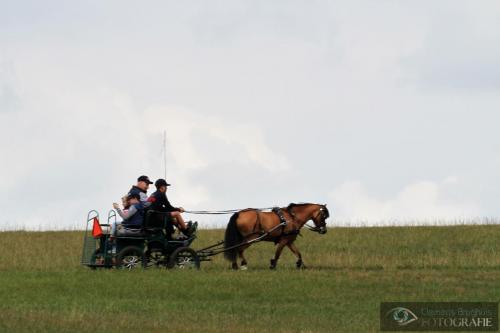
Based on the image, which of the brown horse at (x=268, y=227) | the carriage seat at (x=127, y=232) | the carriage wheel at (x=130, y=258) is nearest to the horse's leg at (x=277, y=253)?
the brown horse at (x=268, y=227)

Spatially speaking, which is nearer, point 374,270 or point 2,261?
point 374,270

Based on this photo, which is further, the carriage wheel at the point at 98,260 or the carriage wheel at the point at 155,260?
the carriage wheel at the point at 155,260

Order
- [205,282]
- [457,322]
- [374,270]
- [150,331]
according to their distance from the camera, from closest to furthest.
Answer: [150,331] < [457,322] < [205,282] < [374,270]

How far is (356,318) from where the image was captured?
2069 centimetres

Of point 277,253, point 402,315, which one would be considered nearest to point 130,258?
point 277,253

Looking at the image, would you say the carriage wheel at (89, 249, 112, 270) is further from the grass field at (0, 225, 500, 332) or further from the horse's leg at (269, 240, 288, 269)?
the horse's leg at (269, 240, 288, 269)

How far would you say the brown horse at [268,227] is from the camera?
29.5m

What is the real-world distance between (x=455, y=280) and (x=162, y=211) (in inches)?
250

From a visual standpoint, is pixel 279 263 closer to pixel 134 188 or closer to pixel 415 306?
pixel 134 188

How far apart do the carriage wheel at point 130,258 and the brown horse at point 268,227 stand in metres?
2.46

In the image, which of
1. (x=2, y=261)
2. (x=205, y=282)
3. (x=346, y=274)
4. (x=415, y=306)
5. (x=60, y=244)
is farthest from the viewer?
(x=60, y=244)

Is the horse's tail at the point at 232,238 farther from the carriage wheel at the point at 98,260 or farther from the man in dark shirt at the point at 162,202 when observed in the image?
the carriage wheel at the point at 98,260

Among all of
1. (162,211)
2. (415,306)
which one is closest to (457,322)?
(415,306)

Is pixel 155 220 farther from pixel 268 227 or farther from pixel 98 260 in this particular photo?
pixel 268 227
